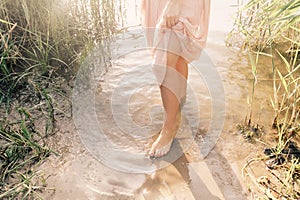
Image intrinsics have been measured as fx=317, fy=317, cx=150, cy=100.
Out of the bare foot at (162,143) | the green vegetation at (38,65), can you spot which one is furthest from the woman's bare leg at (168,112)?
the green vegetation at (38,65)

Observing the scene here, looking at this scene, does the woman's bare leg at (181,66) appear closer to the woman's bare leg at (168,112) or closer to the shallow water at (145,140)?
the woman's bare leg at (168,112)

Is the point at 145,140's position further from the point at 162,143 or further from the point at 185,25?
the point at 185,25

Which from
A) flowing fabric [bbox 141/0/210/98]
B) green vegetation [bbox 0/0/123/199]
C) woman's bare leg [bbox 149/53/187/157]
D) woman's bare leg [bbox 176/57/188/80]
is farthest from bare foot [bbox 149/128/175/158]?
green vegetation [bbox 0/0/123/199]

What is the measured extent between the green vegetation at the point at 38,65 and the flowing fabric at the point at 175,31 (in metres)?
0.66

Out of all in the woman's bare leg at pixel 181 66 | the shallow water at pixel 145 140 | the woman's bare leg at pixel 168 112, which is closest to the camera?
the shallow water at pixel 145 140

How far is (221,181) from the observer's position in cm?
173

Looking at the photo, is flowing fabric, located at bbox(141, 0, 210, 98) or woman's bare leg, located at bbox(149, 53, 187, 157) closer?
flowing fabric, located at bbox(141, 0, 210, 98)

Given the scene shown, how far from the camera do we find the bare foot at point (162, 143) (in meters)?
1.92

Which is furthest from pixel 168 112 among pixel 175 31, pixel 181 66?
pixel 175 31

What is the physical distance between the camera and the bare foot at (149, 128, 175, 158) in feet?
6.28

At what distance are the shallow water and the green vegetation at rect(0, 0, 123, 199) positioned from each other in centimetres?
14

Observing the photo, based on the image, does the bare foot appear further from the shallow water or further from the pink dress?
the pink dress

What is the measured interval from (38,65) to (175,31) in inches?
38.1

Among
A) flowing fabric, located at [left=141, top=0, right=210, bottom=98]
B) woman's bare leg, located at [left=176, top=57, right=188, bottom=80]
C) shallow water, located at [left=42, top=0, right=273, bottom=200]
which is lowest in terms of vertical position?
shallow water, located at [left=42, top=0, right=273, bottom=200]
